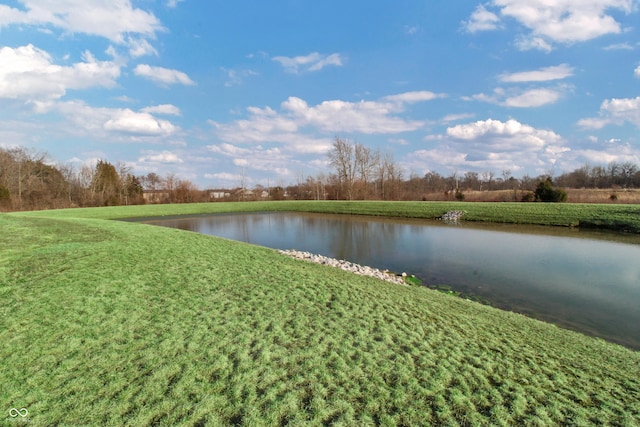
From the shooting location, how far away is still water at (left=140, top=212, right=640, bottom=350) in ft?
21.6

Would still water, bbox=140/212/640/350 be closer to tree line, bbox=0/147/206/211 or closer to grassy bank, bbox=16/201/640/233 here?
grassy bank, bbox=16/201/640/233

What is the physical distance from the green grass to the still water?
1.87m

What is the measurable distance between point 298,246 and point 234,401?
12.4 m

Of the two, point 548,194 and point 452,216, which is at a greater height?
point 548,194

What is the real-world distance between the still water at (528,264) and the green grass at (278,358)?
1872 millimetres

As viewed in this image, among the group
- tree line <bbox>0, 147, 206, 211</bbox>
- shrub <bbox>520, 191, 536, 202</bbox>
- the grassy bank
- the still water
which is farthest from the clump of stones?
tree line <bbox>0, 147, 206, 211</bbox>

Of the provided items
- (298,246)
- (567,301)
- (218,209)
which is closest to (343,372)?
(567,301)

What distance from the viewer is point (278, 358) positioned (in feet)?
11.6

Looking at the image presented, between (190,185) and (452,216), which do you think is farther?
(190,185)

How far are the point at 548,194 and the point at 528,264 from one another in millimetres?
24181

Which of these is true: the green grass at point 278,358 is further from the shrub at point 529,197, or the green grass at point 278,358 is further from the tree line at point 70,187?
the tree line at point 70,187

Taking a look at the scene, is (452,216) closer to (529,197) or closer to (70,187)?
(529,197)

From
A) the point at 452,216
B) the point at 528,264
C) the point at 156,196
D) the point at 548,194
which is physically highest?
the point at 156,196

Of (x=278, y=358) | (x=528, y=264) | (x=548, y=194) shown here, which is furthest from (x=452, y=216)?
(x=278, y=358)
